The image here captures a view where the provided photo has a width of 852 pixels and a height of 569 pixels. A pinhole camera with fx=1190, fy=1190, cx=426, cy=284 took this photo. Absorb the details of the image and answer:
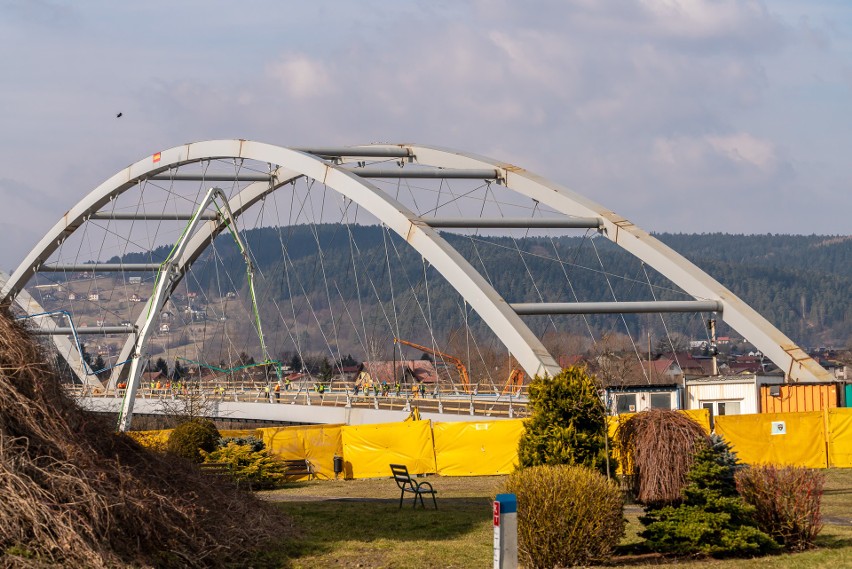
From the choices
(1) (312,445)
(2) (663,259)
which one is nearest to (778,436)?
(2) (663,259)

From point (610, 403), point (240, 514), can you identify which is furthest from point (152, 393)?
point (240, 514)

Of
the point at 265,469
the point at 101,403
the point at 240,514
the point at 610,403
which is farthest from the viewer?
the point at 101,403

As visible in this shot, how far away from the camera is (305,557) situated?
1488 centimetres

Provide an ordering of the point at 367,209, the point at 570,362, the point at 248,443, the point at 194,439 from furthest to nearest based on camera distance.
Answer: the point at 570,362, the point at 367,209, the point at 248,443, the point at 194,439

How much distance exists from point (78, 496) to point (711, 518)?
23.7 ft

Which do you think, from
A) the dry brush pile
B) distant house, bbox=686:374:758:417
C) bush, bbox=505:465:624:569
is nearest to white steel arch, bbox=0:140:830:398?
distant house, bbox=686:374:758:417

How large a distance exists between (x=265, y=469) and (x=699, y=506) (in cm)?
1416

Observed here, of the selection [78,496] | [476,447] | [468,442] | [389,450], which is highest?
[468,442]

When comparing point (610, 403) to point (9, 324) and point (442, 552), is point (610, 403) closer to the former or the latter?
point (442, 552)

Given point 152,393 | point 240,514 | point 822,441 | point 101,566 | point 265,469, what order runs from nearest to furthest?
point 101,566 < point 240,514 < point 265,469 < point 822,441 < point 152,393

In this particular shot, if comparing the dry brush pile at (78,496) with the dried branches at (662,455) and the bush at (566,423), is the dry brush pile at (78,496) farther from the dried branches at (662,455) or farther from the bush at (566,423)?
the dried branches at (662,455)

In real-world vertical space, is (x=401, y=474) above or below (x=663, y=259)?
below

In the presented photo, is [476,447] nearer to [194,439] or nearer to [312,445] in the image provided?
[312,445]

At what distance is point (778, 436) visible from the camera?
2856 centimetres
